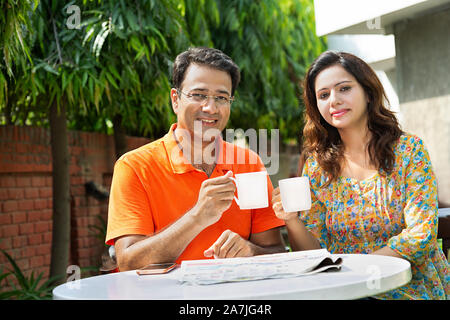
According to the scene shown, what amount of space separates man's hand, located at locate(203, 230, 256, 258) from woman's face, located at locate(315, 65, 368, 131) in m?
0.68

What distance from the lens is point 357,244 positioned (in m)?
2.09

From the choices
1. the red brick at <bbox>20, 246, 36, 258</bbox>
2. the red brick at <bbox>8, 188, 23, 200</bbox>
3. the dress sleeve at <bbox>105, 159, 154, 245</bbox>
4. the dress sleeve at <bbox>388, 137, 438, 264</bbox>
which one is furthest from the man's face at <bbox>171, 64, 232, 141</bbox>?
the red brick at <bbox>20, 246, 36, 258</bbox>

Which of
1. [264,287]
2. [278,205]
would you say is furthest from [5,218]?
[264,287]

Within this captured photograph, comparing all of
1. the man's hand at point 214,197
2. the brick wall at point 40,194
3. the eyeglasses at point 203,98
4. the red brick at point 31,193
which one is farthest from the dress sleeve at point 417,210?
the red brick at point 31,193

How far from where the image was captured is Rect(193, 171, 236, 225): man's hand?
1.77 m

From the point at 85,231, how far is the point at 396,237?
4.37 metres

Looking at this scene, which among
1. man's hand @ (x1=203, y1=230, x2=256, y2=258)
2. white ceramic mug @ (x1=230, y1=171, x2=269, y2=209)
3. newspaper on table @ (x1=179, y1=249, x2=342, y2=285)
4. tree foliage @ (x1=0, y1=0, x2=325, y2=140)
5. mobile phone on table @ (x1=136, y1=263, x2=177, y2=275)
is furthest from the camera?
tree foliage @ (x1=0, y1=0, x2=325, y2=140)

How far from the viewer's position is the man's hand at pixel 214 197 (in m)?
1.77

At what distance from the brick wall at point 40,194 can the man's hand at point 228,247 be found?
3255mm

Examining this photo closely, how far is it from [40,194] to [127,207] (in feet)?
11.2

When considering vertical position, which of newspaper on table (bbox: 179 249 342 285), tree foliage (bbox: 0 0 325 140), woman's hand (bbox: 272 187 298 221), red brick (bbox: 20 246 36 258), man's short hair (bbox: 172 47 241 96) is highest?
tree foliage (bbox: 0 0 325 140)

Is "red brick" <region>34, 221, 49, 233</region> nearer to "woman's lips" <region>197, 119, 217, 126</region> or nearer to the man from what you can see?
the man

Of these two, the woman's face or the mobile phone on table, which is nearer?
the mobile phone on table

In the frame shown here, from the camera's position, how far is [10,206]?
183 inches
